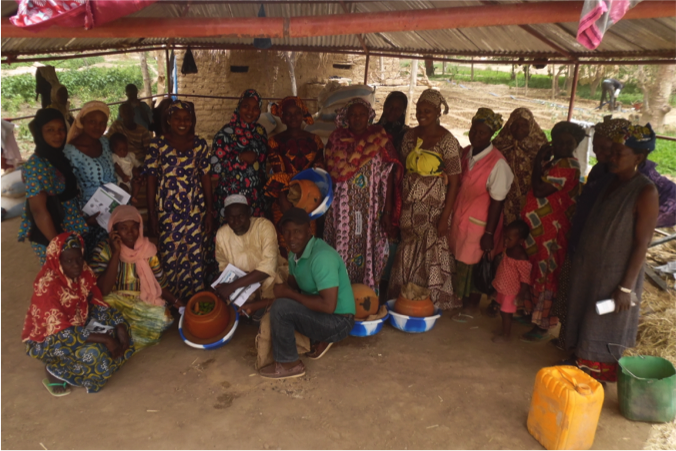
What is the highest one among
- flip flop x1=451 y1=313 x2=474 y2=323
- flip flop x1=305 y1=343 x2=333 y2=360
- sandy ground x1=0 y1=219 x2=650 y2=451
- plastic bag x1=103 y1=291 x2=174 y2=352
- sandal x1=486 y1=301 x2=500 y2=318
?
plastic bag x1=103 y1=291 x2=174 y2=352

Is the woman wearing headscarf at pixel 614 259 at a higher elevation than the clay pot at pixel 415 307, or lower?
higher

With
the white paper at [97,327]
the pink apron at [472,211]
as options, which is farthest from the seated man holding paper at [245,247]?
the pink apron at [472,211]

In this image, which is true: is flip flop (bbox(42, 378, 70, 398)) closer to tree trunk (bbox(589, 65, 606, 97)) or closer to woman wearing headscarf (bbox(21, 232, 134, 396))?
woman wearing headscarf (bbox(21, 232, 134, 396))

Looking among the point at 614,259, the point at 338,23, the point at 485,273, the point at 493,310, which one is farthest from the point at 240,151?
the point at 614,259

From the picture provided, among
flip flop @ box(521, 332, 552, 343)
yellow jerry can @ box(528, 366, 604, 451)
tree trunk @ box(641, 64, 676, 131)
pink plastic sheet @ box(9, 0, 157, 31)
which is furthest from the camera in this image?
tree trunk @ box(641, 64, 676, 131)

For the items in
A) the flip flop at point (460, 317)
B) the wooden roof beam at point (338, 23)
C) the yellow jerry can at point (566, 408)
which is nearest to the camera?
the wooden roof beam at point (338, 23)

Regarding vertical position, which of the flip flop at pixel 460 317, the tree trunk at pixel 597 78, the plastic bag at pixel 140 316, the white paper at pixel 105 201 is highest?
the tree trunk at pixel 597 78

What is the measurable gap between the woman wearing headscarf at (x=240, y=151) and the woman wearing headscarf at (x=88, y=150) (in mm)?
869

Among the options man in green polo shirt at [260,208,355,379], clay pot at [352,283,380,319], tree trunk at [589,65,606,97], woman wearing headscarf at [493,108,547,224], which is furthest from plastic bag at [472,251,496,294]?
tree trunk at [589,65,606,97]

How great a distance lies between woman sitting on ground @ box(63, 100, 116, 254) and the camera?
145 inches

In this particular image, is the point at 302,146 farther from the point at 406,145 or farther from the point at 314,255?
the point at 314,255

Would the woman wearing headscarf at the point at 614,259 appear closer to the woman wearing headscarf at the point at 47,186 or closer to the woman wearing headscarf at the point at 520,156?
the woman wearing headscarf at the point at 520,156

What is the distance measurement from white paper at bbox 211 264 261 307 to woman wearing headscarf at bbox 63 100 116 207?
1.22 metres

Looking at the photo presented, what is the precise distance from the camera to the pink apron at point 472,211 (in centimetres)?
375
